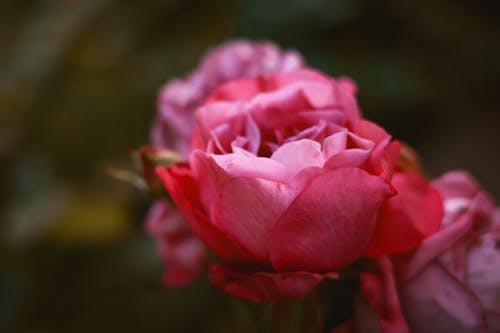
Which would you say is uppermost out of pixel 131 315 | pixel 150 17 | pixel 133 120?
pixel 150 17

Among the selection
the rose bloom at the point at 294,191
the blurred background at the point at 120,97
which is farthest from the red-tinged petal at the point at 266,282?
the blurred background at the point at 120,97

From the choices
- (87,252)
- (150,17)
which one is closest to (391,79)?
(150,17)

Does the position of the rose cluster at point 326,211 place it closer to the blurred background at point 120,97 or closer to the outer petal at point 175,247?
the outer petal at point 175,247

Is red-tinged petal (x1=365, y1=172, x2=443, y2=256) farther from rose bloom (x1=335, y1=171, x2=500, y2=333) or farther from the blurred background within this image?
the blurred background

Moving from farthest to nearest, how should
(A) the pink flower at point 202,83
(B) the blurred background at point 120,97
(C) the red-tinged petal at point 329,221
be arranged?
(B) the blurred background at point 120,97, (A) the pink flower at point 202,83, (C) the red-tinged petal at point 329,221

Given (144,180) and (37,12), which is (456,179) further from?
(37,12)

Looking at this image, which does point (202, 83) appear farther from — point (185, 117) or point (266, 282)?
point (266, 282)
